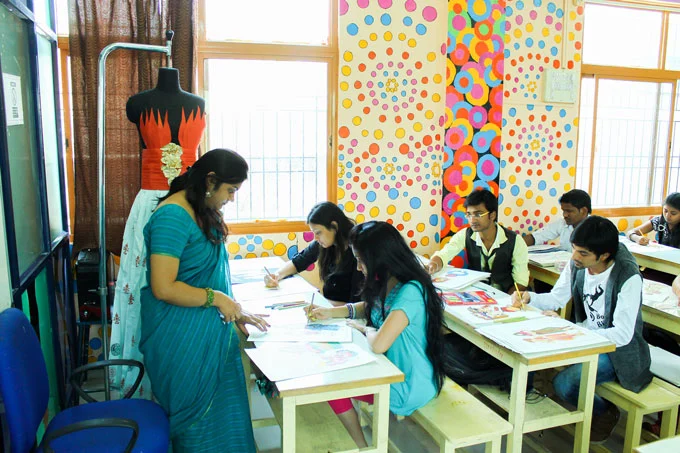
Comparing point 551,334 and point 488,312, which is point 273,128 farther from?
point 551,334

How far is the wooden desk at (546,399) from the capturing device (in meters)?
2.07

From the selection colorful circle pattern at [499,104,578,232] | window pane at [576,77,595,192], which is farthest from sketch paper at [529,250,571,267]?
window pane at [576,77,595,192]

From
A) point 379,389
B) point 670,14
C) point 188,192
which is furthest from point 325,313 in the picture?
point 670,14

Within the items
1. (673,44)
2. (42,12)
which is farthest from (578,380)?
(673,44)

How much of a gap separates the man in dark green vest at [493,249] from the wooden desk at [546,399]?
0.97m

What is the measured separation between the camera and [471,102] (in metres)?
4.09

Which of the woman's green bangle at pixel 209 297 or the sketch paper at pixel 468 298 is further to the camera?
the sketch paper at pixel 468 298

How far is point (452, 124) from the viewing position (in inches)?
161

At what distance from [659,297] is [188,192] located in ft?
7.99

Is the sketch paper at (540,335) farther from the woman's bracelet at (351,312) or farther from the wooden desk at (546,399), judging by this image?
the woman's bracelet at (351,312)

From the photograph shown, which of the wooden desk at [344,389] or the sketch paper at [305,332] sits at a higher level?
the sketch paper at [305,332]

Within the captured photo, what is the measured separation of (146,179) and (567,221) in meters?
2.77

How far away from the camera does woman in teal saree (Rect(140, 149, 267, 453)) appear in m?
1.93

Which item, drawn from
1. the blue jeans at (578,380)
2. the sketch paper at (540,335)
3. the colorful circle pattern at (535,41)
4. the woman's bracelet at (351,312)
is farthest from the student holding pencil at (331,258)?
the colorful circle pattern at (535,41)
